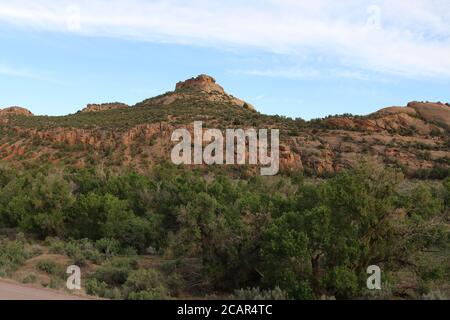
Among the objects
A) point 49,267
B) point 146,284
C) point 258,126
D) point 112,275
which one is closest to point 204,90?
point 258,126


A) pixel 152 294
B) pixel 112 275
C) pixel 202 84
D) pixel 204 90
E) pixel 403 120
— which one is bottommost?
pixel 112 275

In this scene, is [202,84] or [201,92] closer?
[201,92]

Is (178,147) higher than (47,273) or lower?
higher

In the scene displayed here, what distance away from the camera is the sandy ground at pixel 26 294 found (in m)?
8.39

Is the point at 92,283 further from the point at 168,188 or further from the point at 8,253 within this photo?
the point at 168,188

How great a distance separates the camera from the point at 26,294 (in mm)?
8789

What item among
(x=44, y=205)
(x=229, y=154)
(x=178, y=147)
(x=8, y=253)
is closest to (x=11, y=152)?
(x=178, y=147)

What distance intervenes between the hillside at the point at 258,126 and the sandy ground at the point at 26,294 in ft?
117

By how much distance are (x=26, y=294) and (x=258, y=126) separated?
151ft

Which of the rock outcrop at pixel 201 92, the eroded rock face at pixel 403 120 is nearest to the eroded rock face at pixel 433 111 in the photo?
the eroded rock face at pixel 403 120

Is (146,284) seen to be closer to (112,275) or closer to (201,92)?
(112,275)

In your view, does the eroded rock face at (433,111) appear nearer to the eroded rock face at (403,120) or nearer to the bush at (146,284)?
the eroded rock face at (403,120)

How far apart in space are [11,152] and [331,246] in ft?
159
